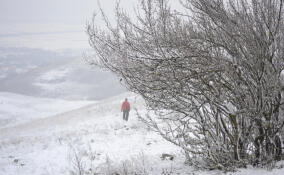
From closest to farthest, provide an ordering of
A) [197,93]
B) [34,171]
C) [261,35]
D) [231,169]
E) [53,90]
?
1. [261,35]
2. [197,93]
3. [231,169]
4. [34,171]
5. [53,90]

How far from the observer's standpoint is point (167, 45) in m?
3.46

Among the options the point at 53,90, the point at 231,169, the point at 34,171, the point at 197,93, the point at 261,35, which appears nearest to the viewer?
the point at 261,35

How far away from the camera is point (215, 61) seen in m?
3.34

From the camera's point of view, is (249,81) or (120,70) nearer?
(249,81)

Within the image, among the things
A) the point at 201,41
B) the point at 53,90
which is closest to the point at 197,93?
the point at 201,41

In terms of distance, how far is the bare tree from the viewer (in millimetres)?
3355

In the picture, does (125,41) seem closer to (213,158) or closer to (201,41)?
(201,41)

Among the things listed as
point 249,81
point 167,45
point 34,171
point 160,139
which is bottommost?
point 34,171

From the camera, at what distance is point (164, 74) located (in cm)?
352

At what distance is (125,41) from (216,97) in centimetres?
172

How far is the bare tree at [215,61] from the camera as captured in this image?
11.0 feet

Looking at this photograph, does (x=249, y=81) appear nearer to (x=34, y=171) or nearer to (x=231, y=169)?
(x=231, y=169)

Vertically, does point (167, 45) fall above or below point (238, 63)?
above

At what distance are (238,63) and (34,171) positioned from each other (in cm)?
720
